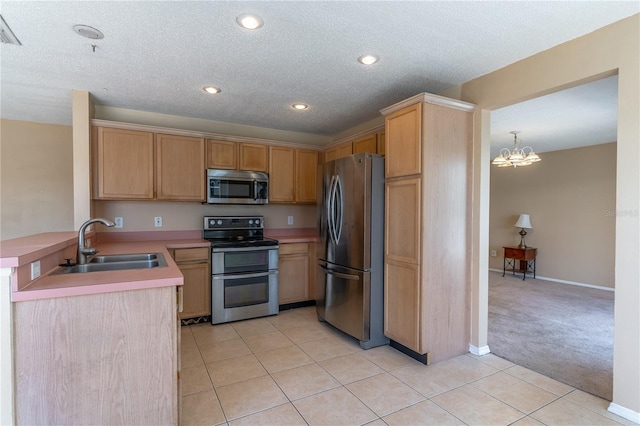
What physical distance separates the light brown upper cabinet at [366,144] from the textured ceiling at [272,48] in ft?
1.30

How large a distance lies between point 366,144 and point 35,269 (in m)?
3.11

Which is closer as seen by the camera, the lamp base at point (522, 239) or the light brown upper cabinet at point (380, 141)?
the light brown upper cabinet at point (380, 141)

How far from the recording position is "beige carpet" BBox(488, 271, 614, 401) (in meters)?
2.57

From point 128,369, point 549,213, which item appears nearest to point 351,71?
point 128,369

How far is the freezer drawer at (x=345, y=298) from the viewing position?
9.87 feet

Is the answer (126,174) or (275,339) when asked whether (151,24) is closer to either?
(126,174)

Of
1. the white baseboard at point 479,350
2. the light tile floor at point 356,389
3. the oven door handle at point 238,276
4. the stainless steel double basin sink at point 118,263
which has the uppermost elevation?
the stainless steel double basin sink at point 118,263

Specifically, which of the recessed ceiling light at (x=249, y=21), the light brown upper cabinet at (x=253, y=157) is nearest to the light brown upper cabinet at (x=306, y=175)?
the light brown upper cabinet at (x=253, y=157)

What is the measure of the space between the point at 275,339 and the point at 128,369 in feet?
5.75

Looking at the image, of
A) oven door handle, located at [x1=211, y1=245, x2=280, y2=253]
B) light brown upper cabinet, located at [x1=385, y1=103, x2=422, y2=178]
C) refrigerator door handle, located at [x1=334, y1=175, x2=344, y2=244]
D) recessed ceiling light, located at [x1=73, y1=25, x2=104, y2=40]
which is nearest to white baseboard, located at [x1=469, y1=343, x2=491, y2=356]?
refrigerator door handle, located at [x1=334, y1=175, x2=344, y2=244]

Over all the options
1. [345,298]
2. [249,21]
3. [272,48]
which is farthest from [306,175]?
[249,21]

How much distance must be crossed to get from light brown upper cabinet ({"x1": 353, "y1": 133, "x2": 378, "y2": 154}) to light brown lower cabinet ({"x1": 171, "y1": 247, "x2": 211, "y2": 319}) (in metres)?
2.13

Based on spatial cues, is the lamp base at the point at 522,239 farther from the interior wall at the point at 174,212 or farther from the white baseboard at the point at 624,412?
the white baseboard at the point at 624,412

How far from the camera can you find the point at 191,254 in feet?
11.7
